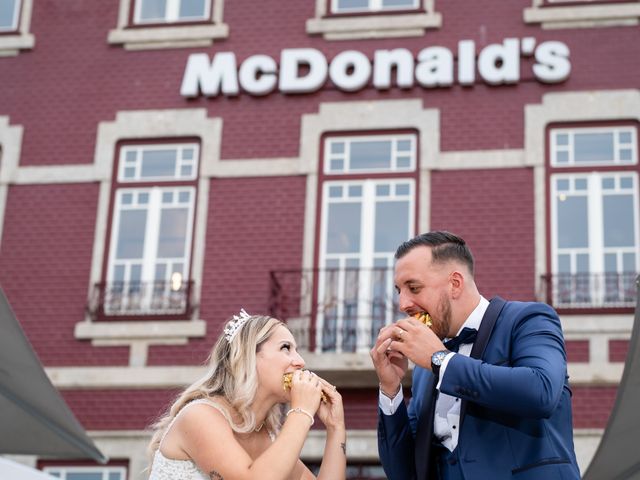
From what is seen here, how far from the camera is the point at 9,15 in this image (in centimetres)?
1492

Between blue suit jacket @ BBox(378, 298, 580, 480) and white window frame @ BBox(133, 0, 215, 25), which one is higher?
white window frame @ BBox(133, 0, 215, 25)

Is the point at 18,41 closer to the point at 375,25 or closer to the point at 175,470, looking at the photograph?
the point at 375,25

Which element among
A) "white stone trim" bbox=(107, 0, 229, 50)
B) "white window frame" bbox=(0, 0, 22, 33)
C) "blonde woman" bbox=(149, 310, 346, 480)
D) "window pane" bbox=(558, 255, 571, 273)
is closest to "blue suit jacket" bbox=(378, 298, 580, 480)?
"blonde woman" bbox=(149, 310, 346, 480)

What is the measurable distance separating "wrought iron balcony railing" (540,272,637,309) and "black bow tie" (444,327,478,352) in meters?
8.20

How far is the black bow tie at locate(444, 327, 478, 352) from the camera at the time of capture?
14.1 feet

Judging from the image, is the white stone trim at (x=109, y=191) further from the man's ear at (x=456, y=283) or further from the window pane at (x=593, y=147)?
the man's ear at (x=456, y=283)

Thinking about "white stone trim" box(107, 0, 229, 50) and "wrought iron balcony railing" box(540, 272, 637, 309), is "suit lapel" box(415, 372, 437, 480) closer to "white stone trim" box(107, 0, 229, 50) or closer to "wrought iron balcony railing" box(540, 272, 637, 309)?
"wrought iron balcony railing" box(540, 272, 637, 309)

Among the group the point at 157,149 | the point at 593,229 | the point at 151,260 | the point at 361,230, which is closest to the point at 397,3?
the point at 361,230

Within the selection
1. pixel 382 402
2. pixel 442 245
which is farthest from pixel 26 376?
pixel 442 245

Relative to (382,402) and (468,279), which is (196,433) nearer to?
(382,402)

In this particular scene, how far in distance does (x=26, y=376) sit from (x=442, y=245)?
1945mm

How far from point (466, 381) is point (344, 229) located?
9367 mm

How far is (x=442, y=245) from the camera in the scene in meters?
4.36

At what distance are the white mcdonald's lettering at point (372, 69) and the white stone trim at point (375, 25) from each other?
259mm
